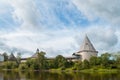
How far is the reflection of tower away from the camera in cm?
8688

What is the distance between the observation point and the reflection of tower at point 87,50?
86875 mm

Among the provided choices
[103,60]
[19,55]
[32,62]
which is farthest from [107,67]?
[19,55]

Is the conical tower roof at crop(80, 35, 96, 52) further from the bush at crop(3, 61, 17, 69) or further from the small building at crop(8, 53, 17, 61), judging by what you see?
the small building at crop(8, 53, 17, 61)

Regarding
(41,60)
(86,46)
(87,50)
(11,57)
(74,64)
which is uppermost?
(86,46)

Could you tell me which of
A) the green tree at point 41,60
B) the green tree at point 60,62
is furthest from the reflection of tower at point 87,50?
the green tree at point 41,60

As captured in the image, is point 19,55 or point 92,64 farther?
point 19,55

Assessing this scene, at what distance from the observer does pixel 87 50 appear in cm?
8688

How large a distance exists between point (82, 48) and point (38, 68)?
17.5 m

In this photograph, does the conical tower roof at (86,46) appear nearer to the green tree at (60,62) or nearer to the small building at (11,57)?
the green tree at (60,62)

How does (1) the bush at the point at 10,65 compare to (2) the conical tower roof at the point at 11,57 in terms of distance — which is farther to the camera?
(2) the conical tower roof at the point at 11,57

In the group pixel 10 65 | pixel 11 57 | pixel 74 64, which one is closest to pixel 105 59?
pixel 74 64

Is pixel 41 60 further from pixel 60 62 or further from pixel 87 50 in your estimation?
pixel 87 50

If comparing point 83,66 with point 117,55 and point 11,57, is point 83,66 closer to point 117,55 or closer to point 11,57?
point 117,55

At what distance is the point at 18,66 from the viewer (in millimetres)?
89375
